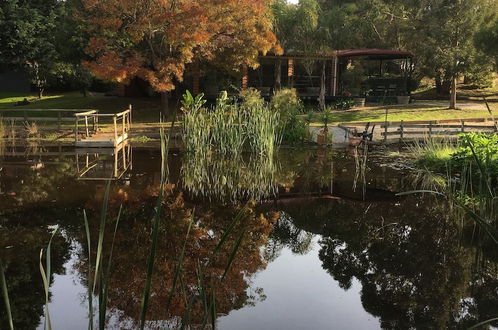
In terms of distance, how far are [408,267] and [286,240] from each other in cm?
166

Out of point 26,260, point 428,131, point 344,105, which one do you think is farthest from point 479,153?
point 344,105

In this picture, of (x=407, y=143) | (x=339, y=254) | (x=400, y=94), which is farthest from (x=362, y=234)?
(x=400, y=94)

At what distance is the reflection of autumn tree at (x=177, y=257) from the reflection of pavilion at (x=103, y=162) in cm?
210

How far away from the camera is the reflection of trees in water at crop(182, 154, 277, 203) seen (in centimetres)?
888

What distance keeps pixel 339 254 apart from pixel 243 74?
50.4ft

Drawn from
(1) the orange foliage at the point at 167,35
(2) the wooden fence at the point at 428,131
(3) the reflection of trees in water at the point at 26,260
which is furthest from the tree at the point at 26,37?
(3) the reflection of trees in water at the point at 26,260

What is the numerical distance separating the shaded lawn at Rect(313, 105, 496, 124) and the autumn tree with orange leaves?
3.76 meters

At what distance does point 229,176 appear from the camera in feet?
33.1

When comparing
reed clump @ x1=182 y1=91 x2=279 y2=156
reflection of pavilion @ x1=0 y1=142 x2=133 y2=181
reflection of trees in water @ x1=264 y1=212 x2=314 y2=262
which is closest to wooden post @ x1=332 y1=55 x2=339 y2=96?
reed clump @ x1=182 y1=91 x2=279 y2=156

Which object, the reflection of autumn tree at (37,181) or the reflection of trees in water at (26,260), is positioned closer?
the reflection of trees in water at (26,260)

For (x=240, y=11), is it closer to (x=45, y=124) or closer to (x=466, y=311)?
(x=45, y=124)

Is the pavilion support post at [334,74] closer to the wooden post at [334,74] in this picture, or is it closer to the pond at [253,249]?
the wooden post at [334,74]

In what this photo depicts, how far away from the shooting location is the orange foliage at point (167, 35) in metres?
15.0

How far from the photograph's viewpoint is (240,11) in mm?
16156
